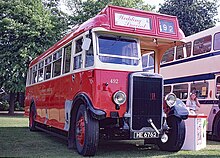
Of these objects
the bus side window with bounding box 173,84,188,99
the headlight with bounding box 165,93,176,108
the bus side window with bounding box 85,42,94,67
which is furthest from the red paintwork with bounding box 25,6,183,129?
the bus side window with bounding box 173,84,188,99

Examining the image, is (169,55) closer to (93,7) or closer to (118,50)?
(118,50)

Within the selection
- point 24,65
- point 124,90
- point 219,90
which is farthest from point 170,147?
point 24,65

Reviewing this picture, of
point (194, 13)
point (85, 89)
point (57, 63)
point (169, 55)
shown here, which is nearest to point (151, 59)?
point (85, 89)

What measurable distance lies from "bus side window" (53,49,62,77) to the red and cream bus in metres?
1.38

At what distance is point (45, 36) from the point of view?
26.2 m

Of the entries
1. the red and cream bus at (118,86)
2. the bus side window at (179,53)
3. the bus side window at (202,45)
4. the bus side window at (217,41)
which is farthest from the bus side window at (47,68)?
the bus side window at (217,41)

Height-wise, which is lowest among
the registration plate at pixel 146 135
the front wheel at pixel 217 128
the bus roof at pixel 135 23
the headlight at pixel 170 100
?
the front wheel at pixel 217 128

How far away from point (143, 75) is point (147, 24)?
1.33 m

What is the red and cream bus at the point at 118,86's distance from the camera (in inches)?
288

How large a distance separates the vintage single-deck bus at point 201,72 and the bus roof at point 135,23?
4644mm

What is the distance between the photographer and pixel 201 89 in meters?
13.0

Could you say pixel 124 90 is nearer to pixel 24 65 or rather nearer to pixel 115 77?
pixel 115 77

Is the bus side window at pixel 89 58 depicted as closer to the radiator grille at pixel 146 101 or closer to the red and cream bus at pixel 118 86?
the red and cream bus at pixel 118 86

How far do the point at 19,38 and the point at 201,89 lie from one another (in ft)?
55.8
